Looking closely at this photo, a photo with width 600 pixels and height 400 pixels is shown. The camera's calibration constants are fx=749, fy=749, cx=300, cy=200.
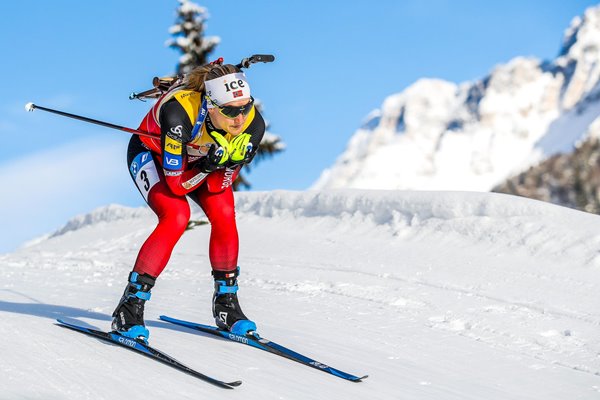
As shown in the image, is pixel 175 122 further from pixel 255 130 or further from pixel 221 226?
pixel 221 226

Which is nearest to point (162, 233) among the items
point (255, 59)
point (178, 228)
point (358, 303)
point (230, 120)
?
point (178, 228)

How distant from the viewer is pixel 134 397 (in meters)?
3.52

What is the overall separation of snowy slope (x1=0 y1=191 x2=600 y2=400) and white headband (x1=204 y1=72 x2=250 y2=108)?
5.08 ft

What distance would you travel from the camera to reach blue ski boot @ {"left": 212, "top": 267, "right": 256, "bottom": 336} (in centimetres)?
508

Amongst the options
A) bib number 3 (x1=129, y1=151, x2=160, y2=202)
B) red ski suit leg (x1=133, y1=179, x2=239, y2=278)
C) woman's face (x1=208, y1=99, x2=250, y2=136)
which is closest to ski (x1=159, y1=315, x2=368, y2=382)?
red ski suit leg (x1=133, y1=179, x2=239, y2=278)

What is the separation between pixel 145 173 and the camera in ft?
16.2

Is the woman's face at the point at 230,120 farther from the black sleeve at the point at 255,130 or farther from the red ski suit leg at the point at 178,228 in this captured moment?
the red ski suit leg at the point at 178,228

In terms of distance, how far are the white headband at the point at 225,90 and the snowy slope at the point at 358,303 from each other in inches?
60.9

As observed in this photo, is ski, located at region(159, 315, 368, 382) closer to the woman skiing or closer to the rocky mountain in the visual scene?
the woman skiing

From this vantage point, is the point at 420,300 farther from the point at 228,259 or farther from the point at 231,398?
the point at 231,398

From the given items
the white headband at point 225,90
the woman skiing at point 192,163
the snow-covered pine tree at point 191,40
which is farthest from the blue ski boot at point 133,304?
the snow-covered pine tree at point 191,40

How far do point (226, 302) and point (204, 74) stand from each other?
155cm

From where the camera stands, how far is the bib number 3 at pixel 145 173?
4.88m

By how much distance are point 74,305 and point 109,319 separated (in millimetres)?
766
